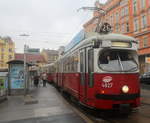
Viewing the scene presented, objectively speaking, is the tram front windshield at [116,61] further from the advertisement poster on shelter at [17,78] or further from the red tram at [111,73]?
the advertisement poster on shelter at [17,78]

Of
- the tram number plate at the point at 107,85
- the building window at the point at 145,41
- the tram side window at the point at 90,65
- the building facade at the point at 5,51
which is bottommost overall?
the tram number plate at the point at 107,85

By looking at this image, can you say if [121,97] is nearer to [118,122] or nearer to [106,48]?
[118,122]

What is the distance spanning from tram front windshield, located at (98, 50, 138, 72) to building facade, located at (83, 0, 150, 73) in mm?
23189

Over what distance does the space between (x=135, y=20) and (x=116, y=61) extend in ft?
103

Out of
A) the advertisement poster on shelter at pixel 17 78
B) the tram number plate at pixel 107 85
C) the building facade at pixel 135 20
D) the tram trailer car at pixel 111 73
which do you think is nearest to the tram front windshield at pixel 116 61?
the tram trailer car at pixel 111 73

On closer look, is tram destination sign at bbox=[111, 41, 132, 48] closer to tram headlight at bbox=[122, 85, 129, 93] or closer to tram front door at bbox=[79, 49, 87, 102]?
tram front door at bbox=[79, 49, 87, 102]

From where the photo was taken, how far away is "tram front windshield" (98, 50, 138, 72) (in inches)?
288

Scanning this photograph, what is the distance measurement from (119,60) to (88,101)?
1.82 m

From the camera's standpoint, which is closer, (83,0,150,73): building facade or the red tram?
the red tram

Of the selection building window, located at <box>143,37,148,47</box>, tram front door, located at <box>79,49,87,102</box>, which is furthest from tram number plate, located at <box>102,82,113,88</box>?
building window, located at <box>143,37,148,47</box>

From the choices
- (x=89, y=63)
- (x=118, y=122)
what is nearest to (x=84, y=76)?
(x=89, y=63)

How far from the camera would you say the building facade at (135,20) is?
111 feet

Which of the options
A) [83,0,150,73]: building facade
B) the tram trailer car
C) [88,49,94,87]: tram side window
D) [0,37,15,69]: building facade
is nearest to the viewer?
the tram trailer car

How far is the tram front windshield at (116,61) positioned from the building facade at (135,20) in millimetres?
23189
